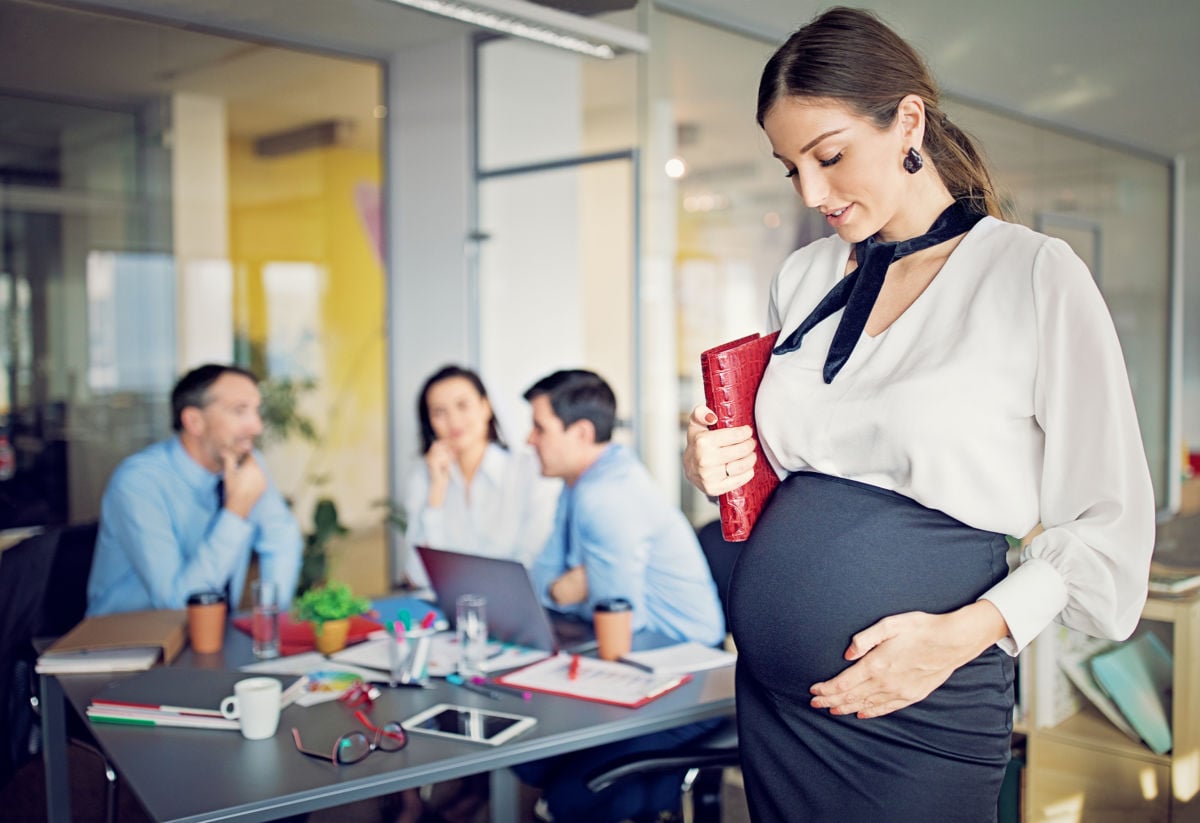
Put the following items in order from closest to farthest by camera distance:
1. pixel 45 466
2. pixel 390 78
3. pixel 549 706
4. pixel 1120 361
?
1. pixel 1120 361
2. pixel 549 706
3. pixel 45 466
4. pixel 390 78

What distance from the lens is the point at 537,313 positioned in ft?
17.9

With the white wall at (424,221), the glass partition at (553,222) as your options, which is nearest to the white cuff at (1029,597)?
the glass partition at (553,222)

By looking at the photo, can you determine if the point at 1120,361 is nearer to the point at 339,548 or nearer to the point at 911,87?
the point at 911,87

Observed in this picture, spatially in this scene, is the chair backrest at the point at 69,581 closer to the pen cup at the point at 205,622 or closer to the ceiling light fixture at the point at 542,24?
the pen cup at the point at 205,622

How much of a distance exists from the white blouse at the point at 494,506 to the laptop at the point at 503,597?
116cm

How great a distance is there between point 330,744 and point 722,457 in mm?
1026

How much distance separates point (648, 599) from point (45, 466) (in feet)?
10.7

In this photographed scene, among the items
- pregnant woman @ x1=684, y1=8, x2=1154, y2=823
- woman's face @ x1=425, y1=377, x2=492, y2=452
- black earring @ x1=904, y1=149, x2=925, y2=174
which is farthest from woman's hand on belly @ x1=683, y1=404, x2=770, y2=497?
woman's face @ x1=425, y1=377, x2=492, y2=452

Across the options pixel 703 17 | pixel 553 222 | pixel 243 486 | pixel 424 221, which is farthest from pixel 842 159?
pixel 424 221

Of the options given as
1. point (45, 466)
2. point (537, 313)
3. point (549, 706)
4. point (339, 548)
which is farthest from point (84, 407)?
point (549, 706)

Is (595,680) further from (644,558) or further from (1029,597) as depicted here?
(1029,597)

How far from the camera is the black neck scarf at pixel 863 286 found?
1.41m

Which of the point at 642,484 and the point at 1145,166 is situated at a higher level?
the point at 1145,166

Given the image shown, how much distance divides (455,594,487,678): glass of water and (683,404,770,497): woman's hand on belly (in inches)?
43.3
